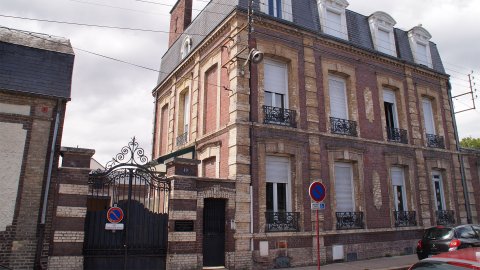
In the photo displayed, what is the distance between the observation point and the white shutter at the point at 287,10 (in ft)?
44.0

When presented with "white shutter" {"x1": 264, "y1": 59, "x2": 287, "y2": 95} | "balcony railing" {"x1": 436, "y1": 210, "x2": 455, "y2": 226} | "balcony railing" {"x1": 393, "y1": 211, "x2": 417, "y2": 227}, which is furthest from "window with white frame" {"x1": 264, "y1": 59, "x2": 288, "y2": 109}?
"balcony railing" {"x1": 436, "y1": 210, "x2": 455, "y2": 226}

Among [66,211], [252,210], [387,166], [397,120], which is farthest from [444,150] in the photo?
[66,211]

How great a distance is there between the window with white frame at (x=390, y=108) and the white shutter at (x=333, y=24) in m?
3.39

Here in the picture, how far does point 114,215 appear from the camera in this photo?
916 cm

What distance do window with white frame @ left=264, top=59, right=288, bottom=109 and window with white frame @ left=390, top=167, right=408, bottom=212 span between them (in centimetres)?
579

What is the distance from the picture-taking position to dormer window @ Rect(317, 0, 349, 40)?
14.4 meters

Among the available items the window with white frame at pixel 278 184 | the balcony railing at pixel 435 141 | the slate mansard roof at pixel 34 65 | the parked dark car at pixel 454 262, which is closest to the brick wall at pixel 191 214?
the window with white frame at pixel 278 184

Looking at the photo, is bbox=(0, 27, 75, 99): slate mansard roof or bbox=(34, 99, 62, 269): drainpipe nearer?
bbox=(34, 99, 62, 269): drainpipe

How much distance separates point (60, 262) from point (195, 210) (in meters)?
3.53

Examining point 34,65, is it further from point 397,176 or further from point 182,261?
point 397,176

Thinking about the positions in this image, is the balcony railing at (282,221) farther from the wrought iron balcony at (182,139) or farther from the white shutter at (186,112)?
the white shutter at (186,112)

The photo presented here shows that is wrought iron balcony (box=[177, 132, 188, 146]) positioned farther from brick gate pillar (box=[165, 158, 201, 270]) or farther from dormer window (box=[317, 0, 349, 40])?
dormer window (box=[317, 0, 349, 40])

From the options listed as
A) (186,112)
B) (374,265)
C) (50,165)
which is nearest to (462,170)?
(374,265)

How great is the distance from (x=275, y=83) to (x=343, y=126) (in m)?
3.18
